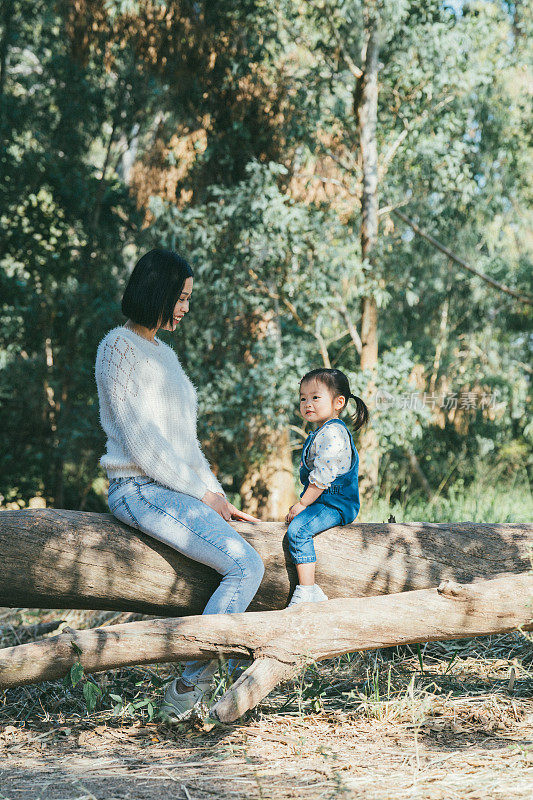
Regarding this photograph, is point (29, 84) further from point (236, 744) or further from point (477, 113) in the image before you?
point (236, 744)

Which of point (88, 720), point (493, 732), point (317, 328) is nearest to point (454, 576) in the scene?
point (493, 732)

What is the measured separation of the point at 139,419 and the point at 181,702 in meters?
1.20

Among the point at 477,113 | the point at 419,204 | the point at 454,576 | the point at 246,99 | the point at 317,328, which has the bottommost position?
the point at 454,576

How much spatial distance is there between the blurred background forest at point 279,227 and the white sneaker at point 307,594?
12.9ft

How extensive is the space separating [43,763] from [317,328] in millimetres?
6393

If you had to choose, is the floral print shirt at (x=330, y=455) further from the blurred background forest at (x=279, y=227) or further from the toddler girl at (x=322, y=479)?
the blurred background forest at (x=279, y=227)

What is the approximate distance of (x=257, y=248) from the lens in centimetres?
855

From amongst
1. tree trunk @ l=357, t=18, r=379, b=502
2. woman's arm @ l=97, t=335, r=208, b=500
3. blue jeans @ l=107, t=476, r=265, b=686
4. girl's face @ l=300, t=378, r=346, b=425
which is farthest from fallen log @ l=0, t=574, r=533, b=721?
tree trunk @ l=357, t=18, r=379, b=502

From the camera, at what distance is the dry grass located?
269 centimetres

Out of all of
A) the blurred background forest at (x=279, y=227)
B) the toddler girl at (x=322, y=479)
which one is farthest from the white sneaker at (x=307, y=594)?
the blurred background forest at (x=279, y=227)

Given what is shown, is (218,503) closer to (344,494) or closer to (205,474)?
(205,474)

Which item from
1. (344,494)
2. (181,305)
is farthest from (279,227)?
(344,494)

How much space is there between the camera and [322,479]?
141 inches

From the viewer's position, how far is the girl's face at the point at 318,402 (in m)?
3.81
